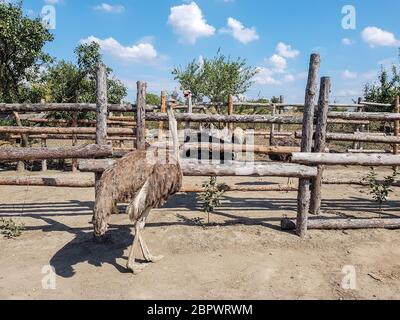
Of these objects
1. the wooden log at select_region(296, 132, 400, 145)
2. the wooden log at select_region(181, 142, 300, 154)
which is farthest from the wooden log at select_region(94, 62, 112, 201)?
the wooden log at select_region(296, 132, 400, 145)

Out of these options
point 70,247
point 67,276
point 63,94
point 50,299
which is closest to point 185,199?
point 70,247

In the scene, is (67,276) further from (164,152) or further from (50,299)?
(164,152)

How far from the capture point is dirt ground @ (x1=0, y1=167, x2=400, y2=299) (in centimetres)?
392

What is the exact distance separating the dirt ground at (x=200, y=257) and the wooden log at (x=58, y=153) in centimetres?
110

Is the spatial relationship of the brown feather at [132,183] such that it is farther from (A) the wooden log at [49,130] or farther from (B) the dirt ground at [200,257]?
(A) the wooden log at [49,130]

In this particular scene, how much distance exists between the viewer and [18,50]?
16094 millimetres

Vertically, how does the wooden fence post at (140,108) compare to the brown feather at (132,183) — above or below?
above

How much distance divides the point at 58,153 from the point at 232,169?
2333 millimetres

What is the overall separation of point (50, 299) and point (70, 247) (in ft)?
4.30

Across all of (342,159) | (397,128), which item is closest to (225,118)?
(342,159)

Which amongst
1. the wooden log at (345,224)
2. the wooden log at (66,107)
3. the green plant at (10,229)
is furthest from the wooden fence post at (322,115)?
the green plant at (10,229)

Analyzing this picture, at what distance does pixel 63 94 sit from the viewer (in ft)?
54.3

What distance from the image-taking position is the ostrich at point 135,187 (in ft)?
13.3

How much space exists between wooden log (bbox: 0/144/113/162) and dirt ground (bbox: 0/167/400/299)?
1.10 m
